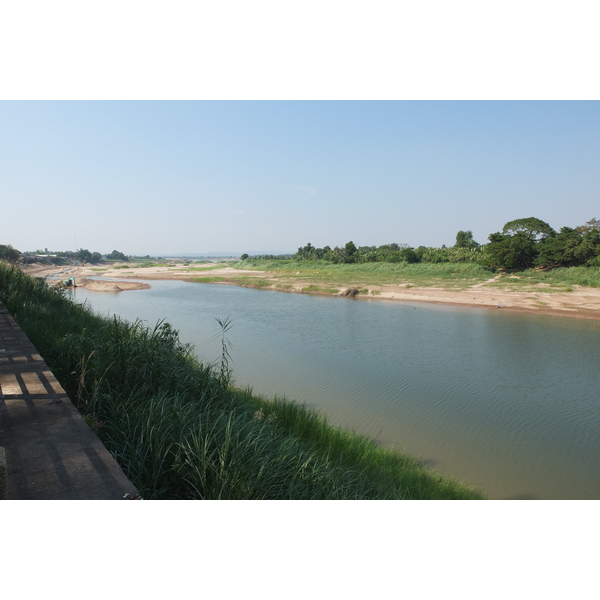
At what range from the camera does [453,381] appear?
8992 millimetres

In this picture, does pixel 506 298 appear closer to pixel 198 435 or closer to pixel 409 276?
pixel 409 276

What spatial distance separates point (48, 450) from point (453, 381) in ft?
27.3

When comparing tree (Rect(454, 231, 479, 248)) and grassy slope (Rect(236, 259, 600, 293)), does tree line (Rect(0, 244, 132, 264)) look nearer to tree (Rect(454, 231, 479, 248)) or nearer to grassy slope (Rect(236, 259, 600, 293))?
grassy slope (Rect(236, 259, 600, 293))

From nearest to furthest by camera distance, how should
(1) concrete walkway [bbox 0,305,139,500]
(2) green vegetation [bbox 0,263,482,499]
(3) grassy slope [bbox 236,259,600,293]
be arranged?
(1) concrete walkway [bbox 0,305,139,500], (2) green vegetation [bbox 0,263,482,499], (3) grassy slope [bbox 236,259,600,293]

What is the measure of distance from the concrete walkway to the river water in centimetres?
448

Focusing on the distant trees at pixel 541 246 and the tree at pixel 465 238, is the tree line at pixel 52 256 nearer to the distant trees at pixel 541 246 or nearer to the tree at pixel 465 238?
the distant trees at pixel 541 246

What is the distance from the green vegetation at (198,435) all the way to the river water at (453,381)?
1.21m

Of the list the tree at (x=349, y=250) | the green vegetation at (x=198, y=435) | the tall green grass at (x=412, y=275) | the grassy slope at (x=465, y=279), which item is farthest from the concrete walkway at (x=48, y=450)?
the tree at (x=349, y=250)

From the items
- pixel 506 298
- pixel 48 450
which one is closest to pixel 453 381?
pixel 48 450

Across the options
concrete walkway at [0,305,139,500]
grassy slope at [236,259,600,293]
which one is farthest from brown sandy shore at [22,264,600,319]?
concrete walkway at [0,305,139,500]

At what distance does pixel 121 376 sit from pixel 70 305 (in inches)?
214

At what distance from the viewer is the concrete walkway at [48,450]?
197 centimetres

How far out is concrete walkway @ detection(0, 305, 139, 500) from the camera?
197 centimetres

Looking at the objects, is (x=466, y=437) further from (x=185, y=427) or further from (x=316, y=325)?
(x=316, y=325)
